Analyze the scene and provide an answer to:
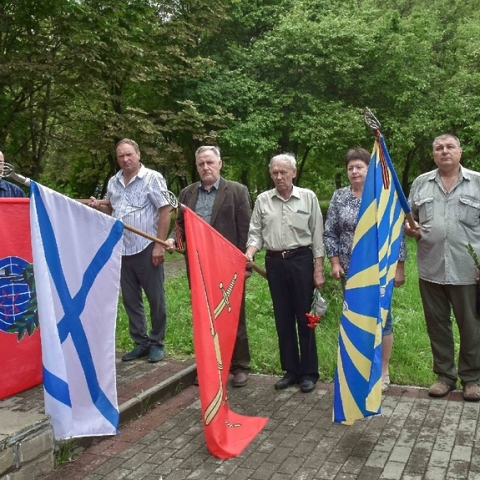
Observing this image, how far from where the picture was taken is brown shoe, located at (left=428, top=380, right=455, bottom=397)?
5.09 meters

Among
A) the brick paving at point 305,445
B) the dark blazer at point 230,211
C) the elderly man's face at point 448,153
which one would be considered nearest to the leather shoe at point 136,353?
the brick paving at point 305,445

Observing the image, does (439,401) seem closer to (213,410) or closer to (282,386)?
(282,386)

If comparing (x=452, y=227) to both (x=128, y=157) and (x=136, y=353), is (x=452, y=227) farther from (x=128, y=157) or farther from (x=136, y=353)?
(x=136, y=353)

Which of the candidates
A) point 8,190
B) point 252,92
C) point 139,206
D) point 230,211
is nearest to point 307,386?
point 230,211

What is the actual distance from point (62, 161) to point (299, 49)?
982cm

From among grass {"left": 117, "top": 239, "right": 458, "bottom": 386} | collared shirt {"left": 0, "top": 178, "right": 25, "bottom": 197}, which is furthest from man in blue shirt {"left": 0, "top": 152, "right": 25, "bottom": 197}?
grass {"left": 117, "top": 239, "right": 458, "bottom": 386}

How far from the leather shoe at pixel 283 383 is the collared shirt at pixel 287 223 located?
1168 mm

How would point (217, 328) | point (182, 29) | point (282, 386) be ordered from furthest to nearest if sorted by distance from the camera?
point (182, 29)
point (282, 386)
point (217, 328)

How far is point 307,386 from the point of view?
534cm

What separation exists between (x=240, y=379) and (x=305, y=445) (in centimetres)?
140

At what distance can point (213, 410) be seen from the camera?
4094mm

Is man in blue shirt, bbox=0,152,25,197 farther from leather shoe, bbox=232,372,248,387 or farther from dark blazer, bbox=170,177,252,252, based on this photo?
leather shoe, bbox=232,372,248,387

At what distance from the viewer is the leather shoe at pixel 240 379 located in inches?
219

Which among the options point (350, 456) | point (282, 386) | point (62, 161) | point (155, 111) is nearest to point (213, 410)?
point (350, 456)
